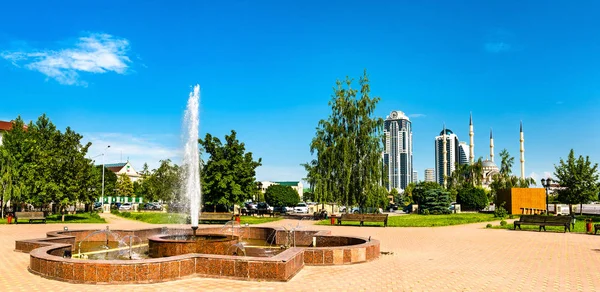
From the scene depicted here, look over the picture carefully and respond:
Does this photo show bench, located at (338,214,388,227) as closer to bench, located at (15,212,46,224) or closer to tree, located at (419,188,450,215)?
bench, located at (15,212,46,224)

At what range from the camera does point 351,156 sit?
31031 mm

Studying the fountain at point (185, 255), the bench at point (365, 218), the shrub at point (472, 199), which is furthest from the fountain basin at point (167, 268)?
the shrub at point (472, 199)

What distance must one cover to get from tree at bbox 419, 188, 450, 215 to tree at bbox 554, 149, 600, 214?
1135 centimetres

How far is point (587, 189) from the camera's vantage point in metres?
35.3

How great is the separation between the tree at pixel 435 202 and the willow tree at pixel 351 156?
51.5 feet

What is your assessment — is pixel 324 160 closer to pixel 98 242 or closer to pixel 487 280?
pixel 98 242

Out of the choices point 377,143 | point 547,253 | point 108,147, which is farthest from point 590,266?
point 108,147

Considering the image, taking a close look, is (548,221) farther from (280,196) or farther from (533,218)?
(280,196)

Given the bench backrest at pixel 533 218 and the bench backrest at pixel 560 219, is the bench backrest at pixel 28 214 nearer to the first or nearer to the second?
the bench backrest at pixel 533 218

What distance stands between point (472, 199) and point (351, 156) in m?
29.5

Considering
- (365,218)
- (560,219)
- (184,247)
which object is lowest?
(365,218)

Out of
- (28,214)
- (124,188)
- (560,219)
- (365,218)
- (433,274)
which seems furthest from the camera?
(124,188)

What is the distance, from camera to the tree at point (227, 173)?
30641mm

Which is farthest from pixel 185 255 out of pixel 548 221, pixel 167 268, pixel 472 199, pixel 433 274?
pixel 472 199
